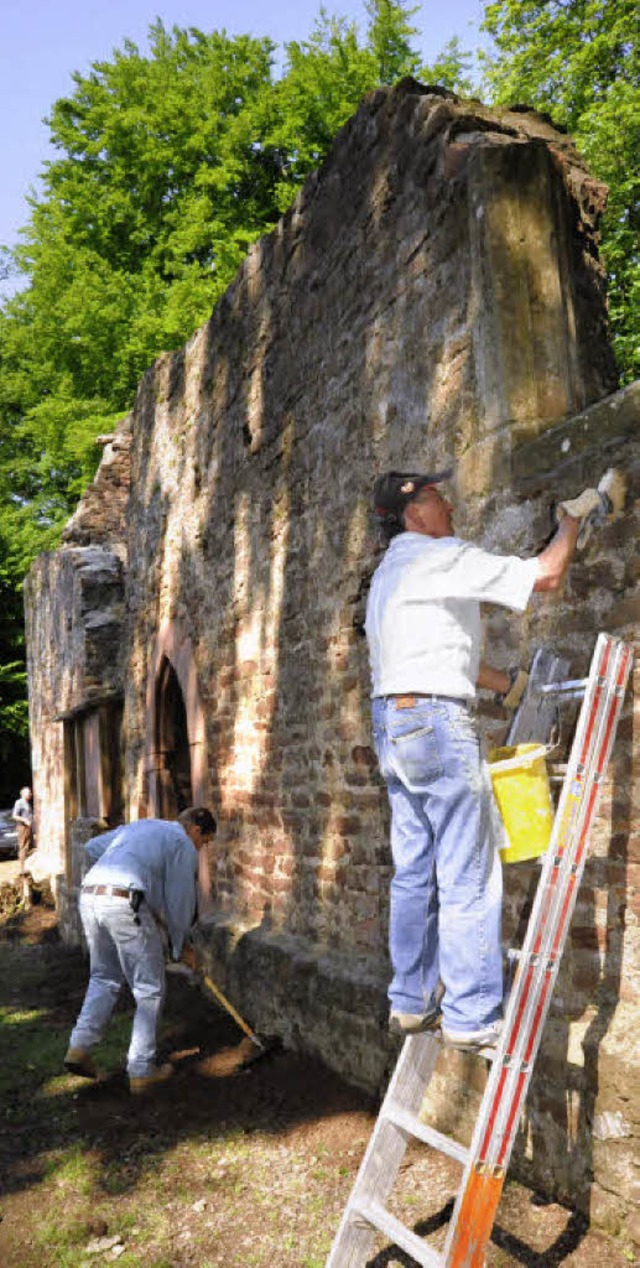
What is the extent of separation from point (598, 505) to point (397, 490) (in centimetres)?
67

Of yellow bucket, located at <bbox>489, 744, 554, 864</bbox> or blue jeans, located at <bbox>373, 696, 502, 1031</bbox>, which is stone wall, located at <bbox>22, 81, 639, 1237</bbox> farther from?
blue jeans, located at <bbox>373, 696, 502, 1031</bbox>

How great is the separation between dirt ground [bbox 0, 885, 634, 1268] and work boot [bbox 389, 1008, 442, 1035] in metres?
0.76

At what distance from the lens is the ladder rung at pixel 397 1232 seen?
108 inches

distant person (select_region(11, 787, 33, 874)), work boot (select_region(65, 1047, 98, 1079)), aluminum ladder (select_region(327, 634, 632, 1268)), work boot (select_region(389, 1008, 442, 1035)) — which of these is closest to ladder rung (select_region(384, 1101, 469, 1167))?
aluminum ladder (select_region(327, 634, 632, 1268))

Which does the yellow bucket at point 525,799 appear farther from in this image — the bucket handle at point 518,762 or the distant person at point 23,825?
the distant person at point 23,825

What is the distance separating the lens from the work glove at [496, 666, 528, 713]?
3775 millimetres

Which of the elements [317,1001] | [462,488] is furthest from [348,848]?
[462,488]

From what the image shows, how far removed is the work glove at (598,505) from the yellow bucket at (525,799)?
747mm

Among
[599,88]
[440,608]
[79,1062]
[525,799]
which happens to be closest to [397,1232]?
[525,799]

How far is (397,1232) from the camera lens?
285 cm

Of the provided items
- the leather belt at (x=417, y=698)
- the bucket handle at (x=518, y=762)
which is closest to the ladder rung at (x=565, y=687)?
the bucket handle at (x=518, y=762)

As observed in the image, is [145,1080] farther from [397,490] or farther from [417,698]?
[397,490]

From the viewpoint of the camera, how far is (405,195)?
16.4 feet

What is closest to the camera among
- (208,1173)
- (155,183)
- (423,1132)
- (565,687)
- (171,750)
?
(423,1132)
